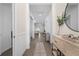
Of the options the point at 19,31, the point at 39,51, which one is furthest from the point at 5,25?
the point at 39,51

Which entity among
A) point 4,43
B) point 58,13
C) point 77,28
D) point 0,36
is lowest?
point 4,43

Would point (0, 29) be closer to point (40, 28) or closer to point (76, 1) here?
point (76, 1)

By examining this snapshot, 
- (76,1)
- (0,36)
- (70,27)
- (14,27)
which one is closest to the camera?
(76,1)

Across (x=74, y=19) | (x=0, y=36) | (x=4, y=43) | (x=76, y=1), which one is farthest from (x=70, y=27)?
Result: (x=4, y=43)

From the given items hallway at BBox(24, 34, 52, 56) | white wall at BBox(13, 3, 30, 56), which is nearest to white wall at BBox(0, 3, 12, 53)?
white wall at BBox(13, 3, 30, 56)

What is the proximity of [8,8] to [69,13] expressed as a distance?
2741mm

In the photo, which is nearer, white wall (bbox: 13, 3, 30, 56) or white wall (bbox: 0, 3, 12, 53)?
white wall (bbox: 13, 3, 30, 56)

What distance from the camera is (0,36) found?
4.37 m

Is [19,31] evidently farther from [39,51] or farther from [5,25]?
[39,51]

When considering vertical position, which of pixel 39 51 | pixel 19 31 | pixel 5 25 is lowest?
pixel 39 51

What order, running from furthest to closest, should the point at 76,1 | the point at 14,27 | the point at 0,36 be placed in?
the point at 0,36 < the point at 14,27 < the point at 76,1

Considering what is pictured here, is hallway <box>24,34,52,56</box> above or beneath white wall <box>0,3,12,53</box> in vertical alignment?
beneath

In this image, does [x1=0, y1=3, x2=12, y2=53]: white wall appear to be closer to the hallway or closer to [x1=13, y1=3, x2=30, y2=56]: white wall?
[x1=13, y1=3, x2=30, y2=56]: white wall

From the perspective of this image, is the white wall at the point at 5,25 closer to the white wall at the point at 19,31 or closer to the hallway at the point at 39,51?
the white wall at the point at 19,31
